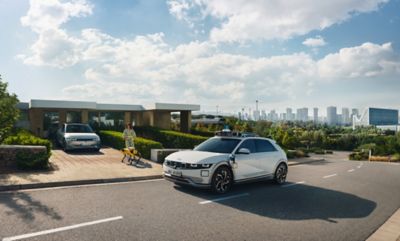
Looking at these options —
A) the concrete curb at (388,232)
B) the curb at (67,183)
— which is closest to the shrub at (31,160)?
the curb at (67,183)

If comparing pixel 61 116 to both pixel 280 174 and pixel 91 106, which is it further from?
pixel 280 174

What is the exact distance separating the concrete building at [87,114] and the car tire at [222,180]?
680 inches

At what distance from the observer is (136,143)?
15625 millimetres

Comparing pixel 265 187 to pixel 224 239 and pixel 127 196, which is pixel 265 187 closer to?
pixel 127 196

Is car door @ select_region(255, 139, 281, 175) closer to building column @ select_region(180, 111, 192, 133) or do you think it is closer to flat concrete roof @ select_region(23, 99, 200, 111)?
flat concrete roof @ select_region(23, 99, 200, 111)

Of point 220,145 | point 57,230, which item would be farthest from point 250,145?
point 57,230

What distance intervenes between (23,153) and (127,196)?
527 centimetres

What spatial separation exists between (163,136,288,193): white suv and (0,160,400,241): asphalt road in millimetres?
418

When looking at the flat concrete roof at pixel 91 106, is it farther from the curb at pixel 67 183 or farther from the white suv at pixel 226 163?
the white suv at pixel 226 163

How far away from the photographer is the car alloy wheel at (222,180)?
27.5 ft

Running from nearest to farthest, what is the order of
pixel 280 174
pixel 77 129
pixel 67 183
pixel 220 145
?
pixel 67 183 → pixel 220 145 → pixel 280 174 → pixel 77 129

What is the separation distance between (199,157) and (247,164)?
172cm

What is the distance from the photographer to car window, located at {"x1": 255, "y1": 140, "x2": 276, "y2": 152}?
1012cm

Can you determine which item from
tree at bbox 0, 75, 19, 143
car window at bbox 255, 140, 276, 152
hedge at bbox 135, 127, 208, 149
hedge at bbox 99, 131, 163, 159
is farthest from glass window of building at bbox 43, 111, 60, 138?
car window at bbox 255, 140, 276, 152
